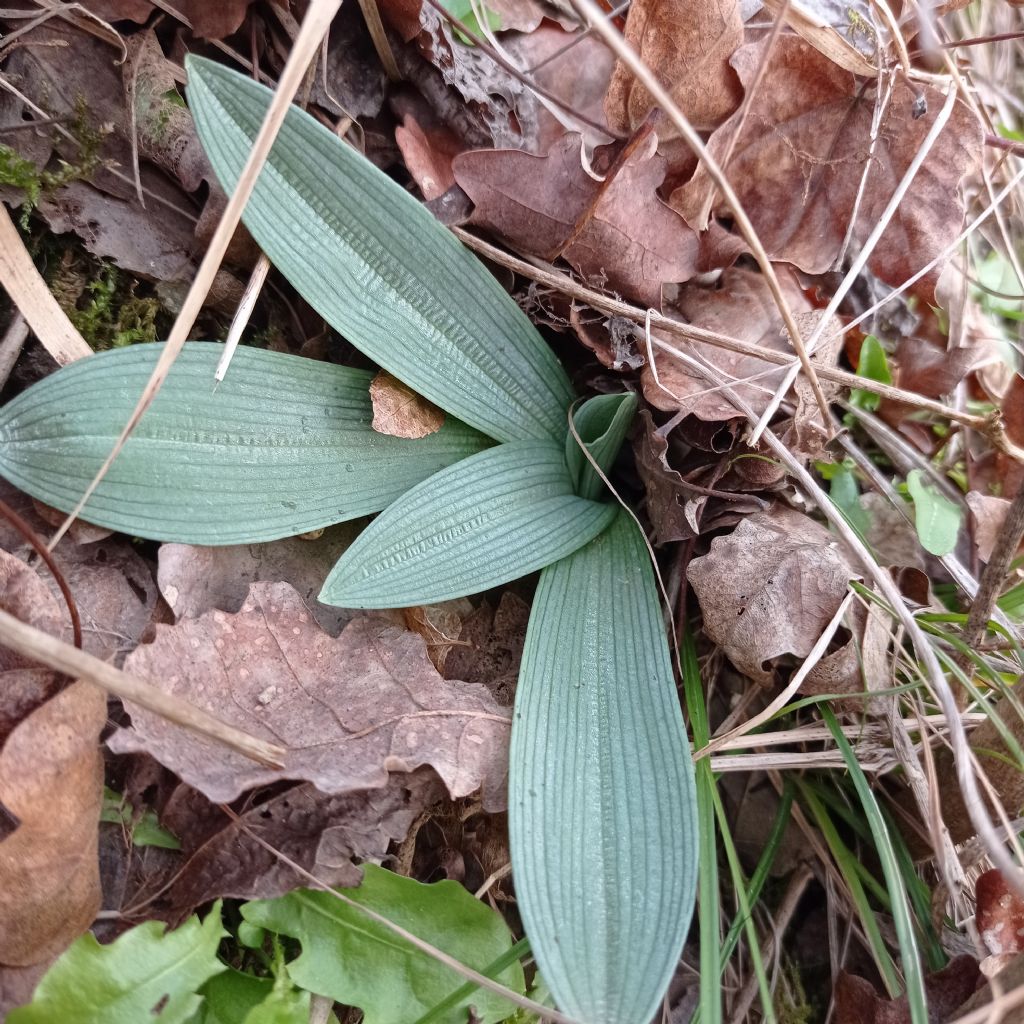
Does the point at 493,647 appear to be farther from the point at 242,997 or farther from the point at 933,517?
the point at 933,517

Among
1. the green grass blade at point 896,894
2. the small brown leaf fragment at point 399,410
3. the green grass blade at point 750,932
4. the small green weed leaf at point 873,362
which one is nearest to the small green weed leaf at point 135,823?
the small brown leaf fragment at point 399,410

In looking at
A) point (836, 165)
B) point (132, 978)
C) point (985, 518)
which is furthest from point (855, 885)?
point (836, 165)

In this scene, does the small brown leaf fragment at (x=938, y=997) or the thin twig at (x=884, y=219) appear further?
the thin twig at (x=884, y=219)

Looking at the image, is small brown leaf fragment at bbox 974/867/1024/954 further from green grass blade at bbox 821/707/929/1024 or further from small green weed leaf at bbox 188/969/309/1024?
small green weed leaf at bbox 188/969/309/1024

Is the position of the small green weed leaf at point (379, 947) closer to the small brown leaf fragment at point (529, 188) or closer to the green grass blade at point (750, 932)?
the green grass blade at point (750, 932)

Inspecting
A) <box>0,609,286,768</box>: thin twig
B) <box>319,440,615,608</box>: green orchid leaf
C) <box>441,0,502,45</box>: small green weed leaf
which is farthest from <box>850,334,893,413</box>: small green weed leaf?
<box>0,609,286,768</box>: thin twig

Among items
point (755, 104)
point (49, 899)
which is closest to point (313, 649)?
point (49, 899)

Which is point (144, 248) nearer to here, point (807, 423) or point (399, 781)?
point (399, 781)
